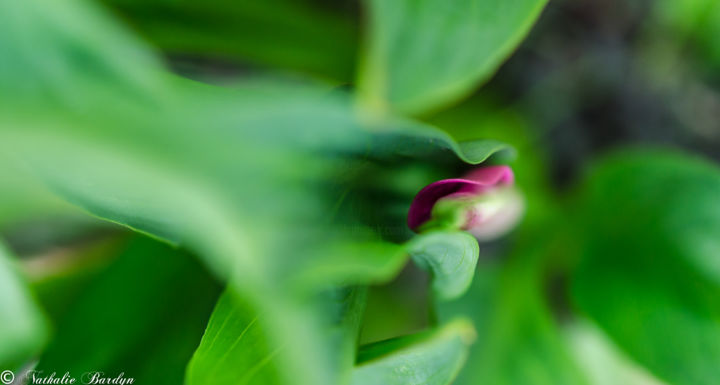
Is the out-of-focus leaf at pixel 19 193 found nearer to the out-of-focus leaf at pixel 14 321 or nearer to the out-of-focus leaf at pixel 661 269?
the out-of-focus leaf at pixel 14 321

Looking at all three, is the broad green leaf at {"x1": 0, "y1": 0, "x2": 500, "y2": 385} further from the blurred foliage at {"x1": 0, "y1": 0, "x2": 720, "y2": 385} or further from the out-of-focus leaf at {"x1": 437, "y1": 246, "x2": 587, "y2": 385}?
the out-of-focus leaf at {"x1": 437, "y1": 246, "x2": 587, "y2": 385}

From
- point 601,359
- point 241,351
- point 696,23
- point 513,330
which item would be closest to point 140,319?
point 241,351

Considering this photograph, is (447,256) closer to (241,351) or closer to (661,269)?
(241,351)

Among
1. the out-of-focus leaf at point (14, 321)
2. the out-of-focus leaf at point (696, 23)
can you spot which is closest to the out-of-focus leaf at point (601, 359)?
the out-of-focus leaf at point (696, 23)

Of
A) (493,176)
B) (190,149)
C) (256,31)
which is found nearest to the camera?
(190,149)

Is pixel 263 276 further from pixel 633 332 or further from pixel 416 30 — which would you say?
pixel 633 332

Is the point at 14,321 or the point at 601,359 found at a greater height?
the point at 14,321

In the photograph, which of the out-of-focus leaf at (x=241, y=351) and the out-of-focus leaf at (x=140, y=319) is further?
the out-of-focus leaf at (x=140, y=319)
